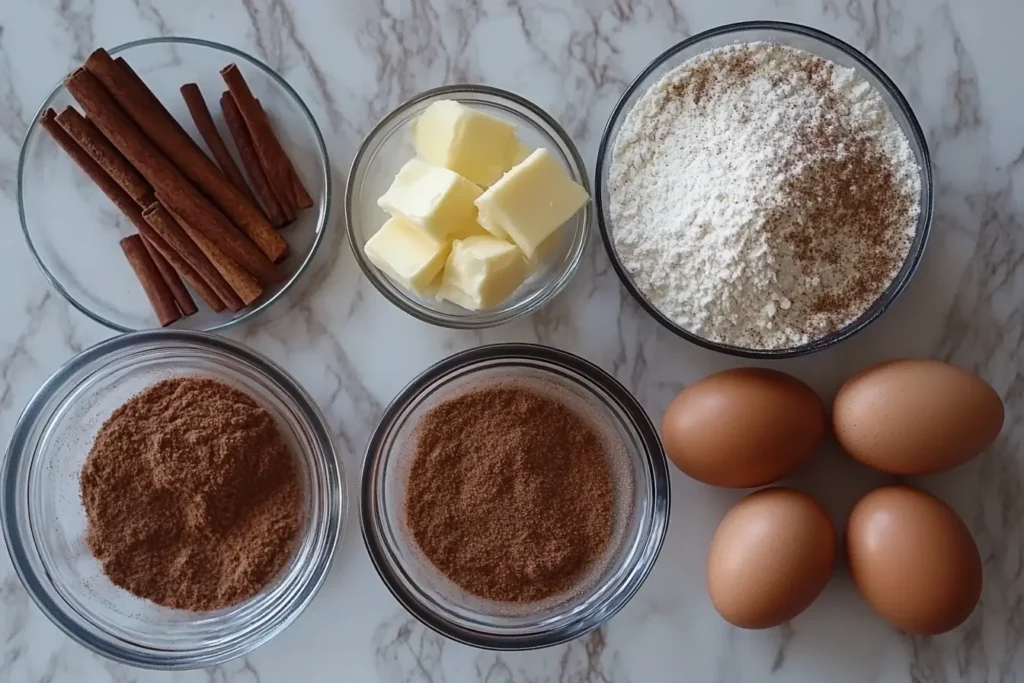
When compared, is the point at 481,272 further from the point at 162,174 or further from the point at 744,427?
the point at 162,174

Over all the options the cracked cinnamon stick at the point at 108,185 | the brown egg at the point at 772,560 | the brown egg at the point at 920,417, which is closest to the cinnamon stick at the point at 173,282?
the cracked cinnamon stick at the point at 108,185

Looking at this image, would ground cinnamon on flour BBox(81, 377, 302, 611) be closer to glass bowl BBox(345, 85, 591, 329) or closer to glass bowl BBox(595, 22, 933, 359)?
glass bowl BBox(345, 85, 591, 329)

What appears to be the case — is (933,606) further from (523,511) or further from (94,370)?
(94,370)

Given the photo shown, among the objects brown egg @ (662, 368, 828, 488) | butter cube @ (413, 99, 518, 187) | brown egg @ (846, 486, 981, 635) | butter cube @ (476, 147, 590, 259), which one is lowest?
brown egg @ (846, 486, 981, 635)

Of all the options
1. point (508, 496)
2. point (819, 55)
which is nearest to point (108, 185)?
point (508, 496)

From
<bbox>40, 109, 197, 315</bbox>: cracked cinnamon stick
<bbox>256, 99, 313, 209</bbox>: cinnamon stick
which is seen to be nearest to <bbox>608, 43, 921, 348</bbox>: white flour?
<bbox>256, 99, 313, 209</bbox>: cinnamon stick
